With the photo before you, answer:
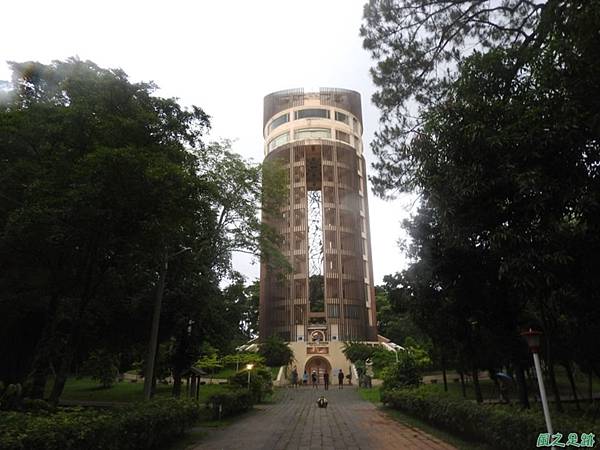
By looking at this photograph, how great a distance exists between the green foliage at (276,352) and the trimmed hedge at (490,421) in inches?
1141

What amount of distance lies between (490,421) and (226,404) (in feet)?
33.0

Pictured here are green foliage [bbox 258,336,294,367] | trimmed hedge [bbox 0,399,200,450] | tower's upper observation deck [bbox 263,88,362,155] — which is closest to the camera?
trimmed hedge [bbox 0,399,200,450]

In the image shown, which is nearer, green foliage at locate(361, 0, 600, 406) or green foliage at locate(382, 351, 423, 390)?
green foliage at locate(361, 0, 600, 406)

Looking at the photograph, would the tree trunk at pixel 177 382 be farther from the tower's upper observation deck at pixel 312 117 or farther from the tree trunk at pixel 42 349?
the tower's upper observation deck at pixel 312 117

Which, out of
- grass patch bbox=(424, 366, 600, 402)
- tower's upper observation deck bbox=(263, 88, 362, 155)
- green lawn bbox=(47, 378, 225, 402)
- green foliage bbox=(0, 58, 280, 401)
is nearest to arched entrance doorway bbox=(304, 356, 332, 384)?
grass patch bbox=(424, 366, 600, 402)

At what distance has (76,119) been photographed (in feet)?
33.7

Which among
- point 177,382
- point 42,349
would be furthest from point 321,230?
point 42,349

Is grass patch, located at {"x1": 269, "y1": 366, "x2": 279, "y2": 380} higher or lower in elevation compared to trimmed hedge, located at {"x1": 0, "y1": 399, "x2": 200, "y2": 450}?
higher

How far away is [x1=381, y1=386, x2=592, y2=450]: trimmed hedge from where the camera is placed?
20.9 feet

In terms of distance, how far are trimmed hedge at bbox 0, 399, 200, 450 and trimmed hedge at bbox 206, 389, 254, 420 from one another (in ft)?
15.1

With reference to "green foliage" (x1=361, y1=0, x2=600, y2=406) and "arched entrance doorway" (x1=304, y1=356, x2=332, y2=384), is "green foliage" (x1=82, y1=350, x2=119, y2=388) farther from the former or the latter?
"green foliage" (x1=361, y1=0, x2=600, y2=406)

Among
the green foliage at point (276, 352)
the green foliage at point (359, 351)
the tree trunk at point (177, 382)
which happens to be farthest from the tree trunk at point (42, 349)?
the green foliage at point (359, 351)

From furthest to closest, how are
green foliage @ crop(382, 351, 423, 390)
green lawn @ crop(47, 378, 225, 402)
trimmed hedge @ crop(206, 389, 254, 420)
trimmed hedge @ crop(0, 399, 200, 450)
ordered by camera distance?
green lawn @ crop(47, 378, 225, 402) < green foliage @ crop(382, 351, 423, 390) < trimmed hedge @ crop(206, 389, 254, 420) < trimmed hedge @ crop(0, 399, 200, 450)

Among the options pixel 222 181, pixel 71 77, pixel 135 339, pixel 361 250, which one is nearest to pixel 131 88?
pixel 71 77
